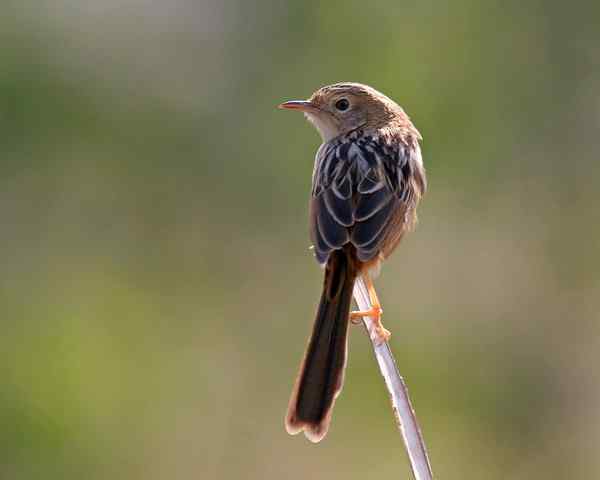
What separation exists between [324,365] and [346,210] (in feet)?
3.39

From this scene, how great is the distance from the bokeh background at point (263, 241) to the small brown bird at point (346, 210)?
2.40 m

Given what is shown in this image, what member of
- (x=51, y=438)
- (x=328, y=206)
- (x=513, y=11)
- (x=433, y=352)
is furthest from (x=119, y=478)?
(x=513, y=11)

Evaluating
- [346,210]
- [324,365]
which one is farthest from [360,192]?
[324,365]

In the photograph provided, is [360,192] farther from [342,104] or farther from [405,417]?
[405,417]

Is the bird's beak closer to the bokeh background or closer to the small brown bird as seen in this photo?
the small brown bird

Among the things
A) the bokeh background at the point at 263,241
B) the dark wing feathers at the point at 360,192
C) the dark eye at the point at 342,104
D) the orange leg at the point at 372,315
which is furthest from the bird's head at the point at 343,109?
the bokeh background at the point at 263,241

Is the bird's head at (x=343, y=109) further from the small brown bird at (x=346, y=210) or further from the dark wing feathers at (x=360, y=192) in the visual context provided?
the dark wing feathers at (x=360, y=192)

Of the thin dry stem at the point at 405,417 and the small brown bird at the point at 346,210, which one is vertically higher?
the small brown bird at the point at 346,210

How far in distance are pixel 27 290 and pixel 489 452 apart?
13.3 ft

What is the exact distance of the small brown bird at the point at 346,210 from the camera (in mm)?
5348

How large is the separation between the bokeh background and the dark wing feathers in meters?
2.68

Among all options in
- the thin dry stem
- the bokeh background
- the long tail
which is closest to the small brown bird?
the long tail

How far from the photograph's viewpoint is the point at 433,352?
9141 millimetres

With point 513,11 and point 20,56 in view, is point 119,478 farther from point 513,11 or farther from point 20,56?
point 513,11
